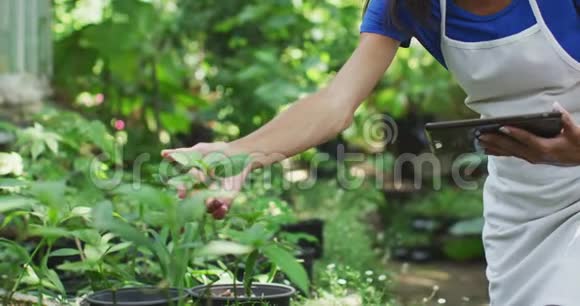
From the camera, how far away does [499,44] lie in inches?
72.0

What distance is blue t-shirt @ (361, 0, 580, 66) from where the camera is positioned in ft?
5.94

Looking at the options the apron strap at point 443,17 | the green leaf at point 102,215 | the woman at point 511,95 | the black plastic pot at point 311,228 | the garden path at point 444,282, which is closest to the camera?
the green leaf at point 102,215

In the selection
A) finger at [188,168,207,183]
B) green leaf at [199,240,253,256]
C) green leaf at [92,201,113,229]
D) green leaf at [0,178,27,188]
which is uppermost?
finger at [188,168,207,183]

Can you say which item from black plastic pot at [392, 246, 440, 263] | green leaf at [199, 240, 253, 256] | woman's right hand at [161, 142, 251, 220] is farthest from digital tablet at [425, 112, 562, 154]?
black plastic pot at [392, 246, 440, 263]

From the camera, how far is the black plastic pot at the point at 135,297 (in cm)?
157

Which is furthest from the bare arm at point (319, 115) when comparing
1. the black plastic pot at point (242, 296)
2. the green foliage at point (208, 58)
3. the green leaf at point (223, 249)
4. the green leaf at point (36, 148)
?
the green foliage at point (208, 58)

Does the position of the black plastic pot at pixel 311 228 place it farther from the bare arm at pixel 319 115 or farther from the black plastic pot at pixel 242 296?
the bare arm at pixel 319 115

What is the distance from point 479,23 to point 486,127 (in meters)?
0.28

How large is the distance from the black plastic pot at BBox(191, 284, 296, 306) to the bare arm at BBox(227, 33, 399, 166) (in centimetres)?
26

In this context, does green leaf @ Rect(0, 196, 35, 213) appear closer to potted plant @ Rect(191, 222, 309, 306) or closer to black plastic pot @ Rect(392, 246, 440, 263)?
potted plant @ Rect(191, 222, 309, 306)

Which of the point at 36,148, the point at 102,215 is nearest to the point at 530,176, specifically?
the point at 102,215

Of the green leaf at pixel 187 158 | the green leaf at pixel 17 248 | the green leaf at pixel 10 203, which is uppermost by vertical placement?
the green leaf at pixel 187 158

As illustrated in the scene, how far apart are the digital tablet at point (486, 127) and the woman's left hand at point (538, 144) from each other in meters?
0.01

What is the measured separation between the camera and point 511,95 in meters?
1.86
